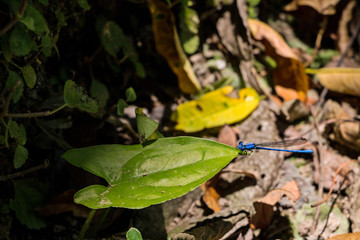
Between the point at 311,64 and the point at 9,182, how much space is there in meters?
2.26

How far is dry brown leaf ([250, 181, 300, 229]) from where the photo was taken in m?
1.78

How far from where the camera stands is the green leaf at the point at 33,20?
107cm

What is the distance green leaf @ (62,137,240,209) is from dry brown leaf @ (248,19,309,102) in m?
1.34

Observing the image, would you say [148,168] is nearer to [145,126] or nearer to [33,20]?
[145,126]

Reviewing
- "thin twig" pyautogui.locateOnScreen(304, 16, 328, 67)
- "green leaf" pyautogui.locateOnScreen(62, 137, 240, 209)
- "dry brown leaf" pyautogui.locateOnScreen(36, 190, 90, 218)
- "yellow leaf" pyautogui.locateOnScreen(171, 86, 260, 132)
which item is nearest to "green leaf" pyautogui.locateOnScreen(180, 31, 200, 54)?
"yellow leaf" pyautogui.locateOnScreen(171, 86, 260, 132)

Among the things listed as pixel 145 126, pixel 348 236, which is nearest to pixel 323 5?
pixel 348 236

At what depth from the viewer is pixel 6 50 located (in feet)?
3.82

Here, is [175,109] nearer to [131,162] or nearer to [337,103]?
[131,162]

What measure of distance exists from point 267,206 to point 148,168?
74cm

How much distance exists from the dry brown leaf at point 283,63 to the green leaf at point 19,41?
1856 millimetres

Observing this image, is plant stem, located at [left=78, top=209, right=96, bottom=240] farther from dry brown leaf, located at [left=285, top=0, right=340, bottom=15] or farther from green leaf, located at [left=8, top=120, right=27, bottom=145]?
dry brown leaf, located at [left=285, top=0, right=340, bottom=15]

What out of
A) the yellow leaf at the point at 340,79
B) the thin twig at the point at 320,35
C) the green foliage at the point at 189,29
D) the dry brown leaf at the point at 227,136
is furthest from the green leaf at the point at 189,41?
the thin twig at the point at 320,35

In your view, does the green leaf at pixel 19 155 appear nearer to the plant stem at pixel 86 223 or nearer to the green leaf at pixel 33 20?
the plant stem at pixel 86 223

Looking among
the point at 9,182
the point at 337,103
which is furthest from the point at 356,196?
the point at 9,182
